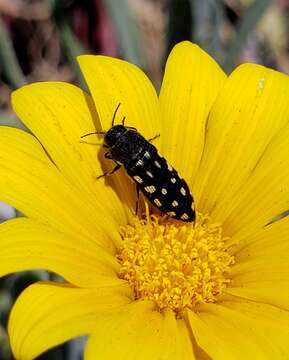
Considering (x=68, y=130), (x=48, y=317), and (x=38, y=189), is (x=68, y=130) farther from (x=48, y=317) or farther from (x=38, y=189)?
(x=48, y=317)

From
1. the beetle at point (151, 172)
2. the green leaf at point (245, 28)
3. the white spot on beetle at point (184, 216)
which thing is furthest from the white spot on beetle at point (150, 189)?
the green leaf at point (245, 28)

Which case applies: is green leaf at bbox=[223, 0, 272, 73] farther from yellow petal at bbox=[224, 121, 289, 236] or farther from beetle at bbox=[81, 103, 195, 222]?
beetle at bbox=[81, 103, 195, 222]

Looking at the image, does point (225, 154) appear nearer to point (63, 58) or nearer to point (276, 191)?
point (276, 191)

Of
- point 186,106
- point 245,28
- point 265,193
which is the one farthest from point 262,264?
point 245,28

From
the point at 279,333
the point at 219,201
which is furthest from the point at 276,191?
the point at 279,333

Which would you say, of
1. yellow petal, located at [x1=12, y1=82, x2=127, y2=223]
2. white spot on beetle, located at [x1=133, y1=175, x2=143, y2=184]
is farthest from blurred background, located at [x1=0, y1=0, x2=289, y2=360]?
white spot on beetle, located at [x1=133, y1=175, x2=143, y2=184]
